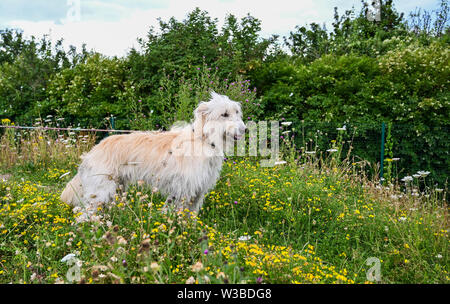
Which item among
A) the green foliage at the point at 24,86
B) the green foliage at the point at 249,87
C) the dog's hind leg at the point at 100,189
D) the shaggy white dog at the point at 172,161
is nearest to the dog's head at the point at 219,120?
the shaggy white dog at the point at 172,161

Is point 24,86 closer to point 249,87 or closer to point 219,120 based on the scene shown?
point 249,87

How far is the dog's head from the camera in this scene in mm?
3775

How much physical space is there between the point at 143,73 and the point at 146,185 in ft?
19.0

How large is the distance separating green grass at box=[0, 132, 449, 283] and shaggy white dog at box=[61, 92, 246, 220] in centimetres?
24

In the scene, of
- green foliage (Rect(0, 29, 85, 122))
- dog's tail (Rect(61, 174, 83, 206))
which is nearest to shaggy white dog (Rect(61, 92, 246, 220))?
dog's tail (Rect(61, 174, 83, 206))

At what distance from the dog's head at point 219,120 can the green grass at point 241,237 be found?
894 mm

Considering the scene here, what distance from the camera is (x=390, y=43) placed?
1262cm

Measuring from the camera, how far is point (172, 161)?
399cm

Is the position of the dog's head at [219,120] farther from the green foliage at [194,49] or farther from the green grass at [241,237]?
the green foliage at [194,49]

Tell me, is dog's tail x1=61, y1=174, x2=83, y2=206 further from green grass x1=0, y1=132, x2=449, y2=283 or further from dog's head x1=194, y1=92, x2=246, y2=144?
dog's head x1=194, y1=92, x2=246, y2=144

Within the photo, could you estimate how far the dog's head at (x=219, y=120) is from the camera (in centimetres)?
378

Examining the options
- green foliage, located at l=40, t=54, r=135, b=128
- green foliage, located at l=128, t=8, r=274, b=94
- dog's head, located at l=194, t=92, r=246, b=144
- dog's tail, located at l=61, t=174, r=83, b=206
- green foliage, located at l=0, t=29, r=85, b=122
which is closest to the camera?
dog's head, located at l=194, t=92, r=246, b=144
